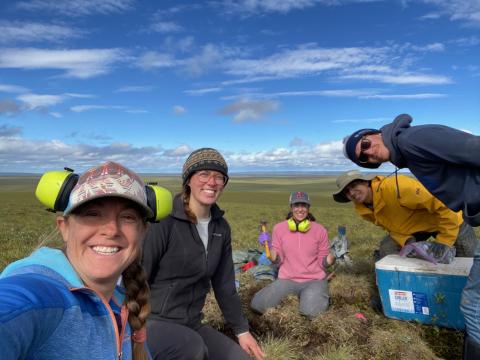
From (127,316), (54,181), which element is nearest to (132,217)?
(54,181)

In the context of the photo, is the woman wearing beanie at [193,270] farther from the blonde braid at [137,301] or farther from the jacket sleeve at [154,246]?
the blonde braid at [137,301]

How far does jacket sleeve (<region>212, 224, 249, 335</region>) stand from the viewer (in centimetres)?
392

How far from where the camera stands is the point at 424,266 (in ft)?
15.3

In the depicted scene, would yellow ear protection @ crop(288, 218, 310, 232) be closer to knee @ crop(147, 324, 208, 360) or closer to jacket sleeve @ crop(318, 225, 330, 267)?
jacket sleeve @ crop(318, 225, 330, 267)

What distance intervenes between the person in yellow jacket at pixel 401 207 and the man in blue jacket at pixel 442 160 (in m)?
2.18

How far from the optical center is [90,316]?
5.08 ft

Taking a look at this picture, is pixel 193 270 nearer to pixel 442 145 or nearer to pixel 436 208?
pixel 442 145

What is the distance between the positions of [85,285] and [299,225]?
5.03m

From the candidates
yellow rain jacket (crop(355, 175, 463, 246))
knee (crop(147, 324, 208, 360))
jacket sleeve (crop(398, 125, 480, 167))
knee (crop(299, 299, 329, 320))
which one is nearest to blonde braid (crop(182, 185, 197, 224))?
knee (crop(147, 324, 208, 360))

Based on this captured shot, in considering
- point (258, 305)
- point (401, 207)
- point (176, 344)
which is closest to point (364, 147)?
point (176, 344)

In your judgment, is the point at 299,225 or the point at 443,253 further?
the point at 299,225

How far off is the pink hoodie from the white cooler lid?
4.97 ft

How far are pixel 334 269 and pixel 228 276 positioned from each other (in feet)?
14.8

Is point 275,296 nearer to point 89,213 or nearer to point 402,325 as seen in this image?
point 402,325
